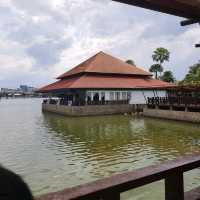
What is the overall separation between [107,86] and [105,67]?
586cm

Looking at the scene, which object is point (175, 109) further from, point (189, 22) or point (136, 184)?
point (136, 184)

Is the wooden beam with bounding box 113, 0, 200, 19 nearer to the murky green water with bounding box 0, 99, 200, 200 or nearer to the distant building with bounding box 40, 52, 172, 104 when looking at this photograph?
the murky green water with bounding box 0, 99, 200, 200

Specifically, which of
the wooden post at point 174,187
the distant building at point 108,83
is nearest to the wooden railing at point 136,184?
the wooden post at point 174,187

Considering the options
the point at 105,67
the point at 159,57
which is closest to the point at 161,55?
the point at 159,57

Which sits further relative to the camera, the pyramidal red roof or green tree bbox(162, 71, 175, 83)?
green tree bbox(162, 71, 175, 83)

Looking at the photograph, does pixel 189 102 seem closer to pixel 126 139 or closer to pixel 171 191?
pixel 126 139

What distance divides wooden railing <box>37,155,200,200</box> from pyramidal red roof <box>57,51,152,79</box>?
122 ft

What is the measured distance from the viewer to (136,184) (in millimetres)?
2359

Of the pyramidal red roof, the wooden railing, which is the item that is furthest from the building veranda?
the wooden railing

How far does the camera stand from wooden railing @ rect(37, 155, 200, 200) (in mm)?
2051

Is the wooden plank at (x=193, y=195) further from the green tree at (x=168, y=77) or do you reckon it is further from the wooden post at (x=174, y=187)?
the green tree at (x=168, y=77)

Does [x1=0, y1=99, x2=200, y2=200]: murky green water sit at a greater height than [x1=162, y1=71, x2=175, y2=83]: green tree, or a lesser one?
lesser

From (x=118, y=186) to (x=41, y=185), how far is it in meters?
7.48

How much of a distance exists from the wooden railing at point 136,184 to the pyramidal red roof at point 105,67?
37214mm
